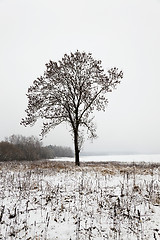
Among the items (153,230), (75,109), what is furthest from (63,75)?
(153,230)

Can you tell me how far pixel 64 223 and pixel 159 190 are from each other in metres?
4.51

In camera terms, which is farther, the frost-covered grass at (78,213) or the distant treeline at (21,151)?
the distant treeline at (21,151)

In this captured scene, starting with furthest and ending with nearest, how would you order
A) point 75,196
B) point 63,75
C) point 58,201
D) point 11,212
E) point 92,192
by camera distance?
1. point 63,75
2. point 92,192
3. point 75,196
4. point 58,201
5. point 11,212

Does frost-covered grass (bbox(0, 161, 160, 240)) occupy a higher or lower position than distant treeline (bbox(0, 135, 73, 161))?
higher

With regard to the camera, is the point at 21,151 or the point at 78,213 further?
the point at 21,151

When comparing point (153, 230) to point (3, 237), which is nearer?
point (3, 237)

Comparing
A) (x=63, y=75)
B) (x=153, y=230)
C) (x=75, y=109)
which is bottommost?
(x=153, y=230)

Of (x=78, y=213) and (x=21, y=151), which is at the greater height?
(x=78, y=213)

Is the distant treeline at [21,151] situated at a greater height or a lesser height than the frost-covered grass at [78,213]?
lesser

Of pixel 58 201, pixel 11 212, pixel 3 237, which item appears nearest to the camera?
pixel 3 237

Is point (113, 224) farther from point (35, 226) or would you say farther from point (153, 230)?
point (35, 226)

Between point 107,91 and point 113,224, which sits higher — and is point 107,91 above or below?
above

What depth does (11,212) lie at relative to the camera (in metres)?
4.63

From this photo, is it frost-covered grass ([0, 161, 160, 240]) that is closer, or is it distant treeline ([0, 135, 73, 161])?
frost-covered grass ([0, 161, 160, 240])
